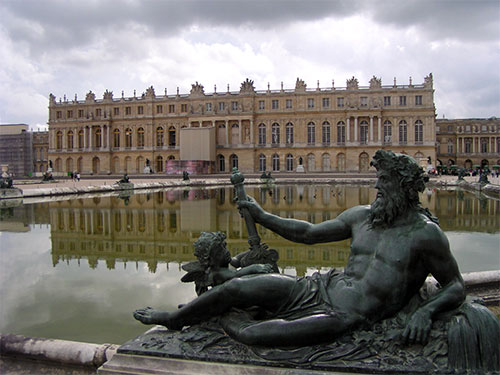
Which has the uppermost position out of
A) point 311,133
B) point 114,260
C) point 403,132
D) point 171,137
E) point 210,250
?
point 171,137

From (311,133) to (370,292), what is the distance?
53703mm

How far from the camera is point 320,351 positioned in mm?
2605

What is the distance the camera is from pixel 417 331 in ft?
8.43

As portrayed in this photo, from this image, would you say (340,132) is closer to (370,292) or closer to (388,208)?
(388,208)

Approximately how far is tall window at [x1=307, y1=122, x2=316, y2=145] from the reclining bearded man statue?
53.2 m

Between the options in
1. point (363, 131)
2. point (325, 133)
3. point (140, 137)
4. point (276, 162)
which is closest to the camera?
point (363, 131)

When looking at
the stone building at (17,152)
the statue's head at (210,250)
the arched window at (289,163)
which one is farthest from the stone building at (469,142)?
the statue's head at (210,250)

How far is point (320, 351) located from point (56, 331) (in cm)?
290

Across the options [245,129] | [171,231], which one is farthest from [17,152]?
[171,231]

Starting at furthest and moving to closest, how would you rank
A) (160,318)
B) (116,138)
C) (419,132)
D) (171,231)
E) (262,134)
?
(116,138), (262,134), (419,132), (171,231), (160,318)

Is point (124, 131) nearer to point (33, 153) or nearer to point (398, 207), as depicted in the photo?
point (33, 153)

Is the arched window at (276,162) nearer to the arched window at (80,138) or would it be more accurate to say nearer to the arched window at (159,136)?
the arched window at (159,136)

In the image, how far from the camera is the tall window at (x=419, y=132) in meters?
52.6

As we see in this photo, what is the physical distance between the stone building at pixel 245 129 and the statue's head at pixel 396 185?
47536 millimetres
